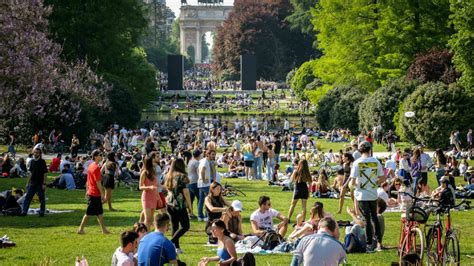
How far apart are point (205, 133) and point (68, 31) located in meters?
8.94

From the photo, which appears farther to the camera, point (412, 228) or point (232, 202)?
point (232, 202)

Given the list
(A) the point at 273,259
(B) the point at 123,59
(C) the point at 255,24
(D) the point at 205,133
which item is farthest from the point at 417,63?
(C) the point at 255,24

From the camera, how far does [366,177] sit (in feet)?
51.5

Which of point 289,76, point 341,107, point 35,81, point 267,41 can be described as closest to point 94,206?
point 35,81

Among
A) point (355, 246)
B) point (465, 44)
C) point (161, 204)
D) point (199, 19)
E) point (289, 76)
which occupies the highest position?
point (199, 19)

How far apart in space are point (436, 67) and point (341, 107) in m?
9.97

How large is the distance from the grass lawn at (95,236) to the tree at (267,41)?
83.7m

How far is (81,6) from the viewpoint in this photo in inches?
2158

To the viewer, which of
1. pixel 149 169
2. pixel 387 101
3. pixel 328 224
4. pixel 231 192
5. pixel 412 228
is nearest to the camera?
pixel 328 224

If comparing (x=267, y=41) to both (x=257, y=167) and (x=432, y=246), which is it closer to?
(x=257, y=167)

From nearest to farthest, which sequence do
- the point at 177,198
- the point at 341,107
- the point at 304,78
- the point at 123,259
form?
1. the point at 123,259
2. the point at 177,198
3. the point at 341,107
4. the point at 304,78

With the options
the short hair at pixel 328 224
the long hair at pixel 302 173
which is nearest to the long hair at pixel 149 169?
the long hair at pixel 302 173

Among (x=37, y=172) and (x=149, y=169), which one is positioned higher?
(x=149, y=169)

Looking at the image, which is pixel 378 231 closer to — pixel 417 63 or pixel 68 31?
pixel 417 63
